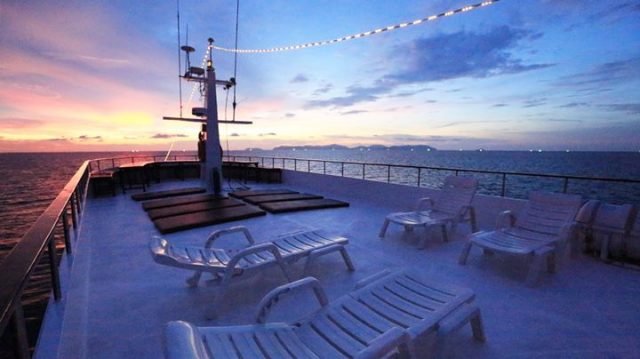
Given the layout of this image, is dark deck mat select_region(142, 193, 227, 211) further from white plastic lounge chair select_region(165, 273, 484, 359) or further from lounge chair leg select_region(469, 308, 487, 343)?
lounge chair leg select_region(469, 308, 487, 343)

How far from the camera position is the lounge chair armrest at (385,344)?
120 centimetres

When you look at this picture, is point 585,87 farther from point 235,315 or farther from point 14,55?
point 14,55

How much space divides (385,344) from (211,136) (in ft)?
23.0

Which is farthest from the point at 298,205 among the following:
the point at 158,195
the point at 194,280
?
the point at 158,195

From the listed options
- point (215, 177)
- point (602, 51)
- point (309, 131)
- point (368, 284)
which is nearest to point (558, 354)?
point (368, 284)

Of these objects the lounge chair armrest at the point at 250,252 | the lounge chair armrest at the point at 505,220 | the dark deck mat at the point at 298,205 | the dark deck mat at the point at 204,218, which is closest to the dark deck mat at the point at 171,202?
the dark deck mat at the point at 204,218

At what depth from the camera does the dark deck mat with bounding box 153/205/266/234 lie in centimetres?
437

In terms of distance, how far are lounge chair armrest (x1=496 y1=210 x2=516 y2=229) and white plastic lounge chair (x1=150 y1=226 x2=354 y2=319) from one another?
1.90 metres

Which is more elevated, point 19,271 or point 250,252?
point 19,271

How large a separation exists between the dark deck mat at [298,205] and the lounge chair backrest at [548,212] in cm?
318

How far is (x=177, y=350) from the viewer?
768mm

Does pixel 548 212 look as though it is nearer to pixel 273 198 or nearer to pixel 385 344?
pixel 385 344

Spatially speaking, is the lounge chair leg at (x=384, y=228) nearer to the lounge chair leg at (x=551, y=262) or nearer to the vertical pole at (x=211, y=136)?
the lounge chair leg at (x=551, y=262)

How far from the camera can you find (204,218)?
4789mm
